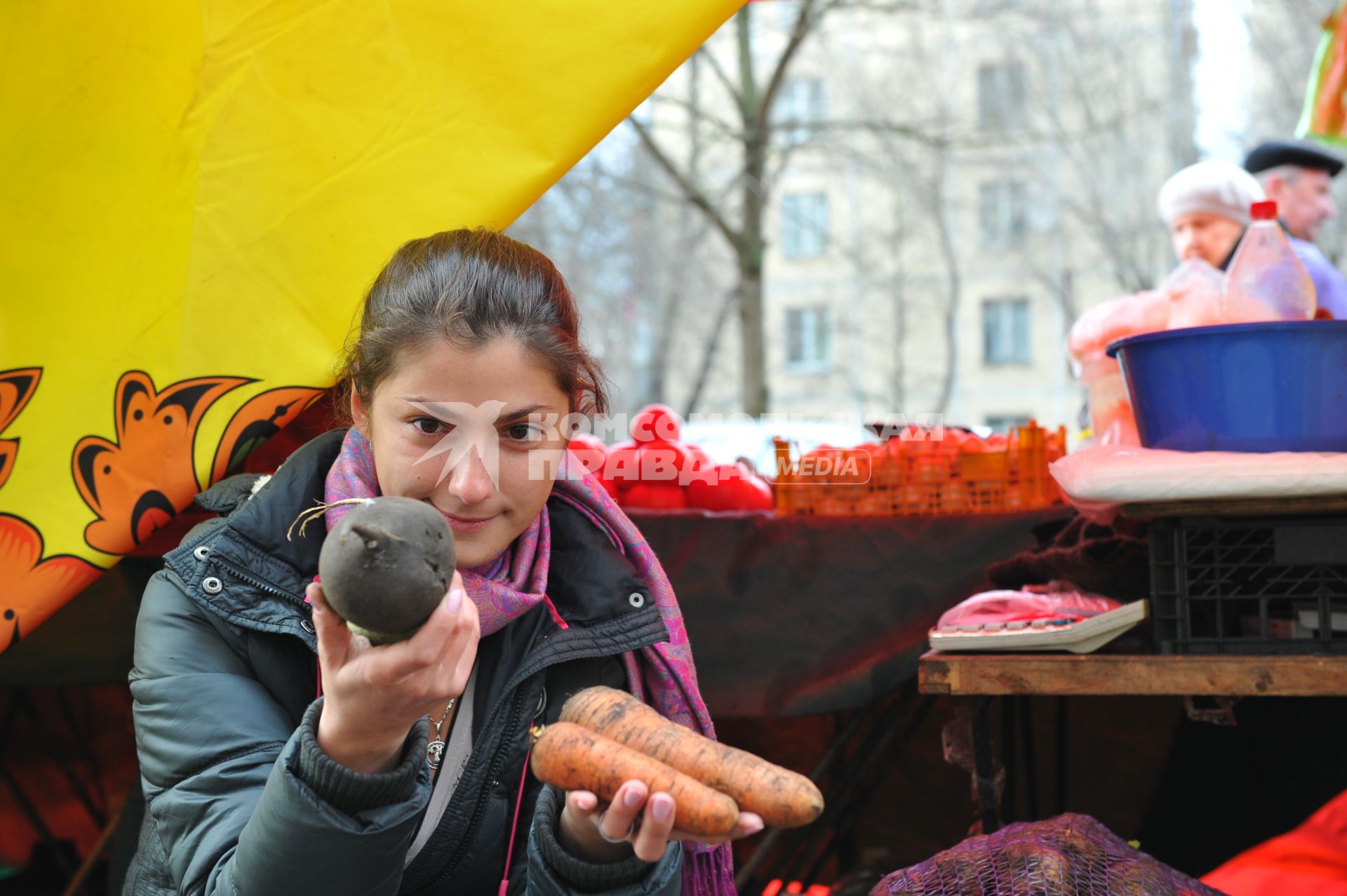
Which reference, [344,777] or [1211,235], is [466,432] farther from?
[1211,235]

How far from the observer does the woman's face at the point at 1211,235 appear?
3.09 meters

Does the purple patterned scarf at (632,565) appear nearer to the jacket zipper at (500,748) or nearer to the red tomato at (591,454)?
the jacket zipper at (500,748)

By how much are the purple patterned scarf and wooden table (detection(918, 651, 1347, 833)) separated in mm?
464

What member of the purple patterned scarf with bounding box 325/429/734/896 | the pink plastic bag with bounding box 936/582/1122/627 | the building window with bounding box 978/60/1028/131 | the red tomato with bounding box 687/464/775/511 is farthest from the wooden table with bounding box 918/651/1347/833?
the building window with bounding box 978/60/1028/131

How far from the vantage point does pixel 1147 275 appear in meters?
15.0

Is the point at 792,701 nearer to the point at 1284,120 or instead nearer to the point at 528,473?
the point at 528,473

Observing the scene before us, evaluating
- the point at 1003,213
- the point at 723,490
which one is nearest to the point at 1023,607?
the point at 723,490

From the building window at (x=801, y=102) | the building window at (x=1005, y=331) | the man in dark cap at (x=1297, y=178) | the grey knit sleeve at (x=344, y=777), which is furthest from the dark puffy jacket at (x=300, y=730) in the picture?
the building window at (x=1005, y=331)

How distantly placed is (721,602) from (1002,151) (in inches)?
703

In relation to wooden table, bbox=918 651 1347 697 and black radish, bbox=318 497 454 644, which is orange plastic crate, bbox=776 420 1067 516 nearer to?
wooden table, bbox=918 651 1347 697

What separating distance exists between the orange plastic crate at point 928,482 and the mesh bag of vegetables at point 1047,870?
968 millimetres

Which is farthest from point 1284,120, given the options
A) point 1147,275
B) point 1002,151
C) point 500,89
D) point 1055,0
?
point 500,89

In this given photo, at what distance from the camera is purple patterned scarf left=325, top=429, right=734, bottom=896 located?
5.02ft

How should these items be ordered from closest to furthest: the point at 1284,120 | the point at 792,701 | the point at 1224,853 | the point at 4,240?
the point at 4,240
the point at 792,701
the point at 1224,853
the point at 1284,120
